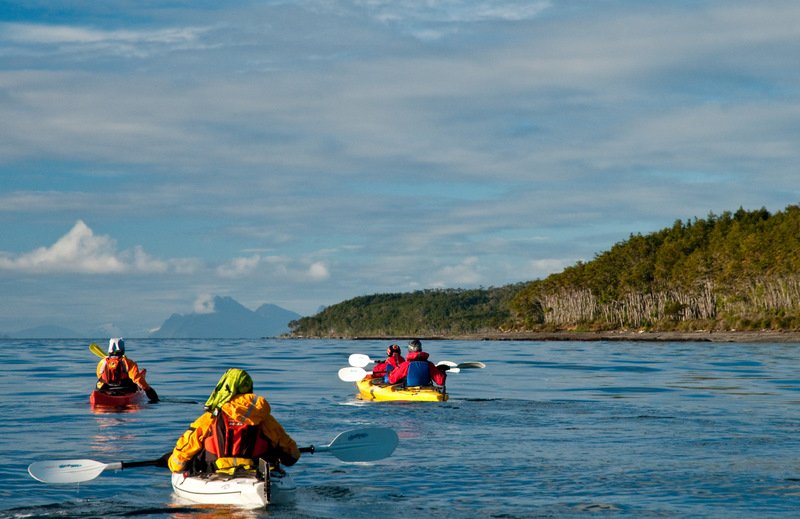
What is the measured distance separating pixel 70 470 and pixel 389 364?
17.3 meters

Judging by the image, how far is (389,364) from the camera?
3030 centimetres

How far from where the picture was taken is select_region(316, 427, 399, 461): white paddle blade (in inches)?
598

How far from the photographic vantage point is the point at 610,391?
34.5 metres

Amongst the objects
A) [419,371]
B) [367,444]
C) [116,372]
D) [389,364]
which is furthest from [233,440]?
[389,364]

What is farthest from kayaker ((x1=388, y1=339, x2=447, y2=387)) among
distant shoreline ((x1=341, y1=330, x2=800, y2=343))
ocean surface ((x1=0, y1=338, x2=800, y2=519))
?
distant shoreline ((x1=341, y1=330, x2=800, y2=343))

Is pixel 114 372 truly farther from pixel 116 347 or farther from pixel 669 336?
pixel 669 336

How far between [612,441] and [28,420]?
15.1m

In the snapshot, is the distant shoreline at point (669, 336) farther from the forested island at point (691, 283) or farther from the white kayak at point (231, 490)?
the white kayak at point (231, 490)

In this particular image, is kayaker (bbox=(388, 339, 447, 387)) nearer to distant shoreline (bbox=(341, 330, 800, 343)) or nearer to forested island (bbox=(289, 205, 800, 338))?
distant shoreline (bbox=(341, 330, 800, 343))

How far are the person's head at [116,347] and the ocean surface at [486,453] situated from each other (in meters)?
1.78

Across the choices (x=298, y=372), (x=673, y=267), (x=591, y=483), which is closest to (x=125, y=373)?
(x=591, y=483)

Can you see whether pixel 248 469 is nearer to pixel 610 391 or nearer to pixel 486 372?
pixel 610 391

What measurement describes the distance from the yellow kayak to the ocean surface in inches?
17.4

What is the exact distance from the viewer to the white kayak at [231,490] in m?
12.4
